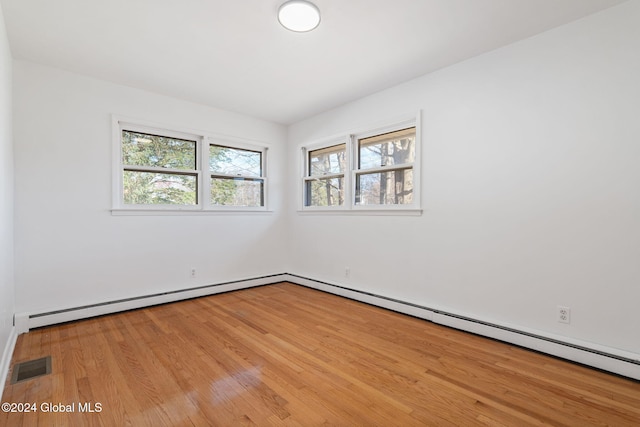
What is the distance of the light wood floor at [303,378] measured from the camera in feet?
5.39

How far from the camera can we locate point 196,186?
4.06 metres

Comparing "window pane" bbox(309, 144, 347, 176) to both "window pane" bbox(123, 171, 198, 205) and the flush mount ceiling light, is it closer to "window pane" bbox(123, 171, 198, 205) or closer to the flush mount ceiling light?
"window pane" bbox(123, 171, 198, 205)

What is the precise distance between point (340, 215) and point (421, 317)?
165 cm

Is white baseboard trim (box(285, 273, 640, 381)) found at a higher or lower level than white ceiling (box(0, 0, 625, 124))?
lower

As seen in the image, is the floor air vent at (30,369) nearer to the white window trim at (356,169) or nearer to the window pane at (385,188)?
the white window trim at (356,169)

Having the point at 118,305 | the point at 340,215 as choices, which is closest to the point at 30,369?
the point at 118,305

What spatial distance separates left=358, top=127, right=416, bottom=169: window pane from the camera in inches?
135

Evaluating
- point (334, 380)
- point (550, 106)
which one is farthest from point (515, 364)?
point (550, 106)

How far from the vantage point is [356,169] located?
13.1ft

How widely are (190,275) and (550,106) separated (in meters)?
4.17

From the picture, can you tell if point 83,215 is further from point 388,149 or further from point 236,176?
point 388,149

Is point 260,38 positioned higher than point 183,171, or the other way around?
point 260,38

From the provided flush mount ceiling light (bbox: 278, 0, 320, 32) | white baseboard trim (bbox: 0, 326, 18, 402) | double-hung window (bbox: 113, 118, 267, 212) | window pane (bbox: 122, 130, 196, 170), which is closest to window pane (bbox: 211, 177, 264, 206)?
double-hung window (bbox: 113, 118, 267, 212)

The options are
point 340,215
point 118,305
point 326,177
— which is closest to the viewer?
point 118,305
